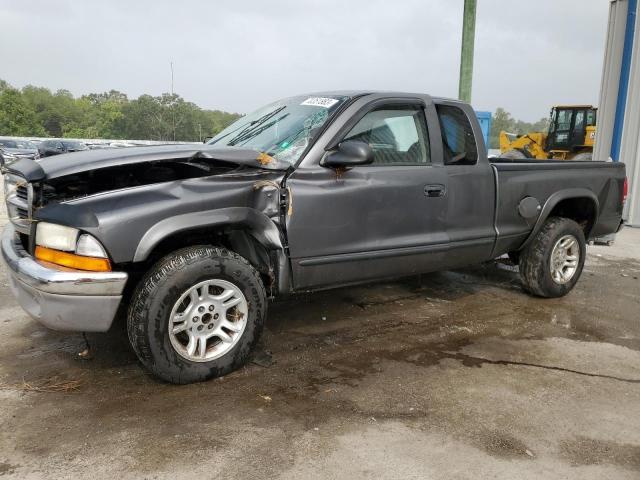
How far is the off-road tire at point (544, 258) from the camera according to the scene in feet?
16.1

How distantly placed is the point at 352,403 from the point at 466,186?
6.95 ft

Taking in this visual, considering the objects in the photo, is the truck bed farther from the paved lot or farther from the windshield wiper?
the windshield wiper

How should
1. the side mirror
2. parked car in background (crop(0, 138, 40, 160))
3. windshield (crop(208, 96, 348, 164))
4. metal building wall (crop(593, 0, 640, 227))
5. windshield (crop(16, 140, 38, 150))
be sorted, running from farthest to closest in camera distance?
windshield (crop(16, 140, 38, 150)) < parked car in background (crop(0, 138, 40, 160)) < metal building wall (crop(593, 0, 640, 227)) < windshield (crop(208, 96, 348, 164)) < the side mirror

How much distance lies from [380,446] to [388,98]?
2520 millimetres

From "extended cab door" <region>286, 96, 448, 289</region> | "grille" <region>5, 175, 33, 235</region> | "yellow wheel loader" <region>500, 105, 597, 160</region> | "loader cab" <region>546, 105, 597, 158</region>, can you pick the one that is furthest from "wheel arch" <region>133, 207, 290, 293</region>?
"loader cab" <region>546, 105, 597, 158</region>

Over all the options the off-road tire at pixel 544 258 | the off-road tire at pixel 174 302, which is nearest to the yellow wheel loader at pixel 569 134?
the off-road tire at pixel 544 258

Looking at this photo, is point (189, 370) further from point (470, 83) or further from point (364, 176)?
point (470, 83)

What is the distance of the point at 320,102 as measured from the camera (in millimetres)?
3941

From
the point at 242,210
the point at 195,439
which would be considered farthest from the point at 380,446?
the point at 242,210

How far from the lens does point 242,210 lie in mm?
3189

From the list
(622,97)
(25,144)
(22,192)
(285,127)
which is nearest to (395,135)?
(285,127)

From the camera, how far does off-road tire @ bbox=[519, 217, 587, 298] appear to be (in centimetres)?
491

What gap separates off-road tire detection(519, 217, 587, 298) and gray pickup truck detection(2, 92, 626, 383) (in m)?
0.41

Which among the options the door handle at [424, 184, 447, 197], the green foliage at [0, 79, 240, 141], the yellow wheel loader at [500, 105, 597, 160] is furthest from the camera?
the green foliage at [0, 79, 240, 141]
